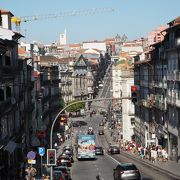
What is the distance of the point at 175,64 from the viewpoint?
5856cm

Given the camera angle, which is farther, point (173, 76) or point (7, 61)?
point (173, 76)

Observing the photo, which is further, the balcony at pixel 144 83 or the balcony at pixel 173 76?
the balcony at pixel 144 83

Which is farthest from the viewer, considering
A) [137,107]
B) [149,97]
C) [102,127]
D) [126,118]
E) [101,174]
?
[102,127]

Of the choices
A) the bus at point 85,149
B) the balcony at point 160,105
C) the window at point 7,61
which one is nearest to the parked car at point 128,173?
the window at point 7,61

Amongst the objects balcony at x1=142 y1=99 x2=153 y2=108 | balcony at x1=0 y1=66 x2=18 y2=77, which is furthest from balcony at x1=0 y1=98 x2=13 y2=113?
balcony at x1=142 y1=99 x2=153 y2=108

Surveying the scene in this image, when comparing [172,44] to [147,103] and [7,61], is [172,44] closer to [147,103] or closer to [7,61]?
[7,61]

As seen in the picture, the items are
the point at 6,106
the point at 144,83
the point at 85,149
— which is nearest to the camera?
the point at 6,106

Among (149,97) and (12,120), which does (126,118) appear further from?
(12,120)

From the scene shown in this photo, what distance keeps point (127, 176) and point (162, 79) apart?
105ft

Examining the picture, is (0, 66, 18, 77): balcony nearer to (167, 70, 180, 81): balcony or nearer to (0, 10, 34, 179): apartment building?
(0, 10, 34, 179): apartment building

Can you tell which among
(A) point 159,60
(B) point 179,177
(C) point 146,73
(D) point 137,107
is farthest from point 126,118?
(B) point 179,177

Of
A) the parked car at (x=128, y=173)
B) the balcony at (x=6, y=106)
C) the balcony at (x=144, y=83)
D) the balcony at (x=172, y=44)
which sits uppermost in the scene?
the balcony at (x=172, y=44)

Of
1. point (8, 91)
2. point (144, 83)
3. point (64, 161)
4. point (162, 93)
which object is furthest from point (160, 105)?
point (8, 91)

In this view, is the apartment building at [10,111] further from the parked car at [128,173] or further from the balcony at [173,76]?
the balcony at [173,76]
